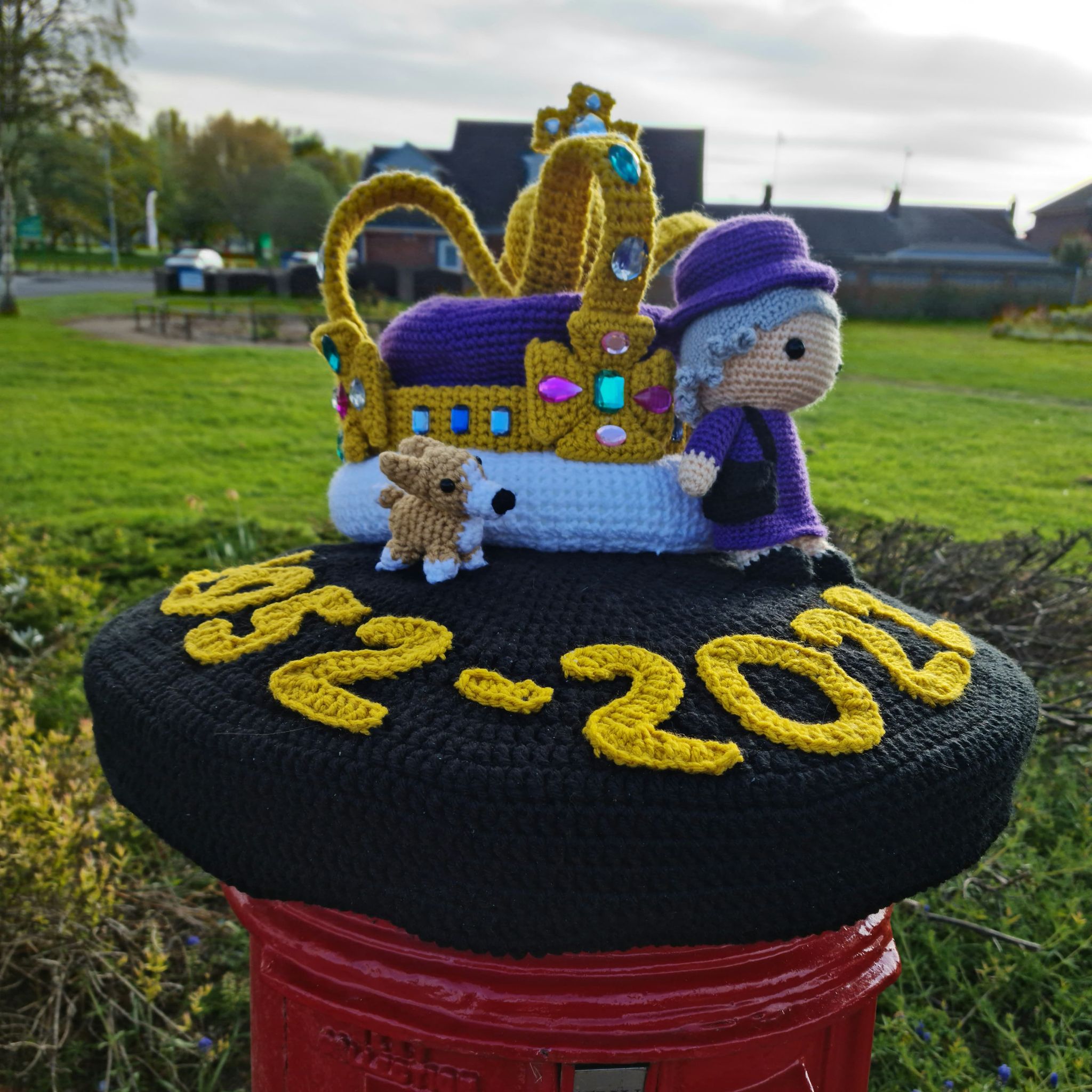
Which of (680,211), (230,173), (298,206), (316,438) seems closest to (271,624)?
(316,438)

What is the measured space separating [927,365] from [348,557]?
341 inches

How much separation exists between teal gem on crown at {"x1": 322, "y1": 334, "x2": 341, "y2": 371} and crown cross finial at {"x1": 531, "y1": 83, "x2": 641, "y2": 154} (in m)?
0.47

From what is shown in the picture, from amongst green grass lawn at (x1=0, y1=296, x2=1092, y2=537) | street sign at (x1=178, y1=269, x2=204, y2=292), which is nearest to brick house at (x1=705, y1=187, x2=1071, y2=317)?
green grass lawn at (x1=0, y1=296, x2=1092, y2=537)

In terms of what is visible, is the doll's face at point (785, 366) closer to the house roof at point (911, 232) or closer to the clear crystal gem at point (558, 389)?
the clear crystal gem at point (558, 389)

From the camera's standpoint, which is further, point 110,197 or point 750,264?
point 110,197

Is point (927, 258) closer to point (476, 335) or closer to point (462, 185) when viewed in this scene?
point (462, 185)

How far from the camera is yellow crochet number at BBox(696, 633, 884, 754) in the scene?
864 millimetres

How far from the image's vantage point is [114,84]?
13.6 metres

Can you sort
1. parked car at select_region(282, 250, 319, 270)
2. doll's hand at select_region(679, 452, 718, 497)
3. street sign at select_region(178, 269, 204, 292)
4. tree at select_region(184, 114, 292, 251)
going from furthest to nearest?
tree at select_region(184, 114, 292, 251) → street sign at select_region(178, 269, 204, 292) → parked car at select_region(282, 250, 319, 270) → doll's hand at select_region(679, 452, 718, 497)

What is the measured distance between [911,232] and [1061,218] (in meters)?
8.16

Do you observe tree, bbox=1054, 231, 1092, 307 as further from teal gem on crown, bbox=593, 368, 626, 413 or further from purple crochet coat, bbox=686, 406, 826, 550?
teal gem on crown, bbox=593, 368, 626, 413

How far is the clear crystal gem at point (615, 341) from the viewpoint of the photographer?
1.18 m

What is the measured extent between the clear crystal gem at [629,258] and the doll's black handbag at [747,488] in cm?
25

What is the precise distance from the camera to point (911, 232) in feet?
81.5
